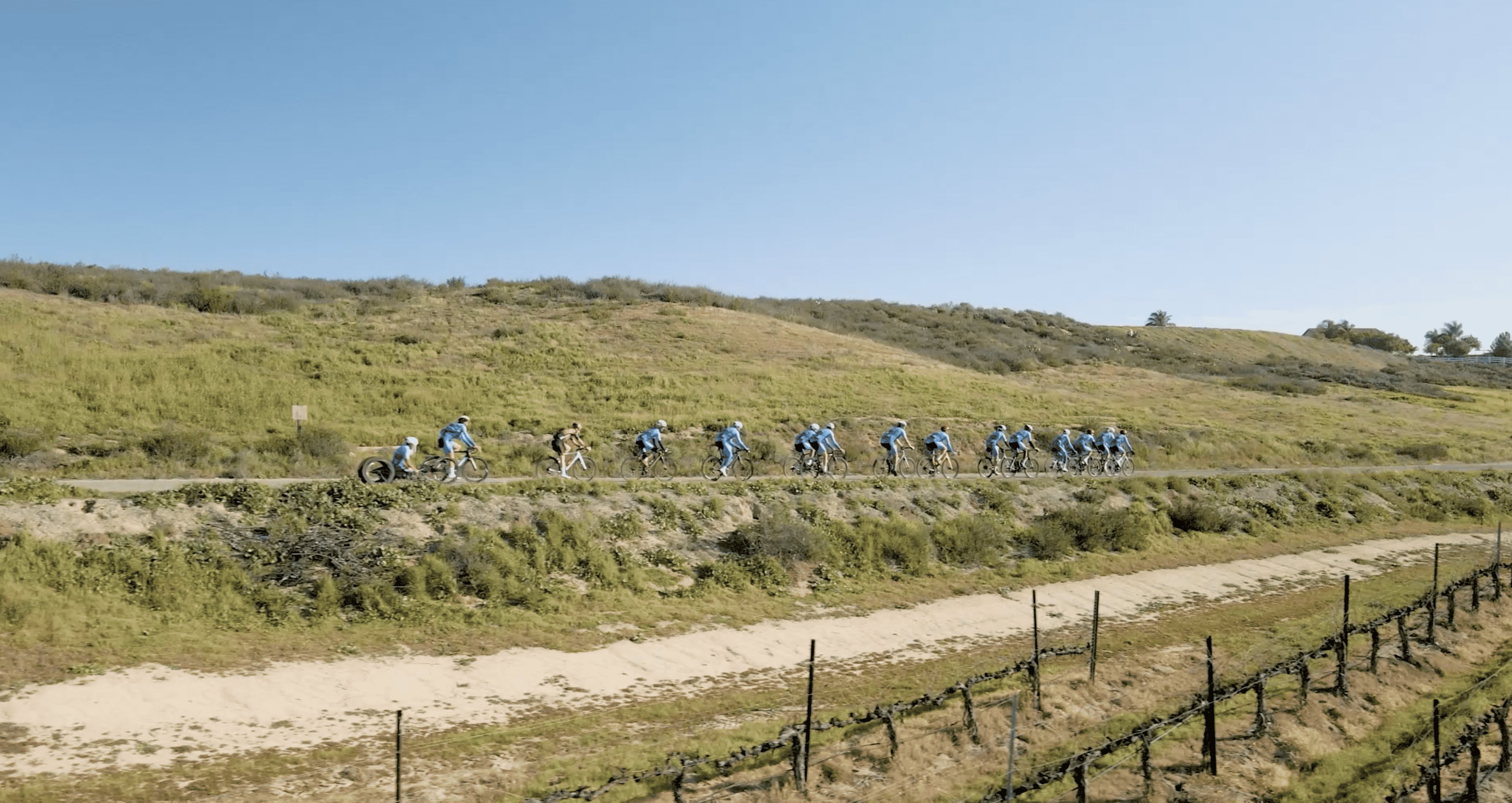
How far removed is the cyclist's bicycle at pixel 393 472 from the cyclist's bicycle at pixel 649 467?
18.5 ft

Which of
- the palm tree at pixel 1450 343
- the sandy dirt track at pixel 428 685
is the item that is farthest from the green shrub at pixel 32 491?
the palm tree at pixel 1450 343

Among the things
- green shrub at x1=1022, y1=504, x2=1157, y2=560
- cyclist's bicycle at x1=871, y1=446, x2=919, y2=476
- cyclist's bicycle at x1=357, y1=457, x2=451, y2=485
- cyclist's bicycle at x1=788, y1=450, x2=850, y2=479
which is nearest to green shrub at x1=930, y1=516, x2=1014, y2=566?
green shrub at x1=1022, y1=504, x2=1157, y2=560

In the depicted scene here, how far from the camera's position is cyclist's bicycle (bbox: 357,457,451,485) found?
23.3m

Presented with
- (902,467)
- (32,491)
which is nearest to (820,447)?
(902,467)

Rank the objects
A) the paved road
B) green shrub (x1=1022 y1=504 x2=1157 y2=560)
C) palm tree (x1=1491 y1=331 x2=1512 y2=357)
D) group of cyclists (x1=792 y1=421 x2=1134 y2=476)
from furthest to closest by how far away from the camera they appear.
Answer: palm tree (x1=1491 y1=331 x2=1512 y2=357), group of cyclists (x1=792 y1=421 x2=1134 y2=476), green shrub (x1=1022 y1=504 x2=1157 y2=560), the paved road

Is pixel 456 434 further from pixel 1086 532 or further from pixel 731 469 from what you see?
pixel 1086 532

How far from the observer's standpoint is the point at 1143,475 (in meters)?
38.1

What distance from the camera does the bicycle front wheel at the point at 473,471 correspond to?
2547 cm

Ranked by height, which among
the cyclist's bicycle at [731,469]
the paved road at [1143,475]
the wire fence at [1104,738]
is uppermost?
the cyclist's bicycle at [731,469]

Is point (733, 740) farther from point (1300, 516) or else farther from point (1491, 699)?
point (1300, 516)

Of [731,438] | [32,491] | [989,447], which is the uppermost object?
[731,438]

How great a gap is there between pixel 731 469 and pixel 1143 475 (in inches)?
732

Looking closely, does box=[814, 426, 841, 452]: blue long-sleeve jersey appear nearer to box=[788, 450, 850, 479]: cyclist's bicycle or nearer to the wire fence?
box=[788, 450, 850, 479]: cyclist's bicycle

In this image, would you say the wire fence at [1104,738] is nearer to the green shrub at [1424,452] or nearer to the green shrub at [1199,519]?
the green shrub at [1199,519]
